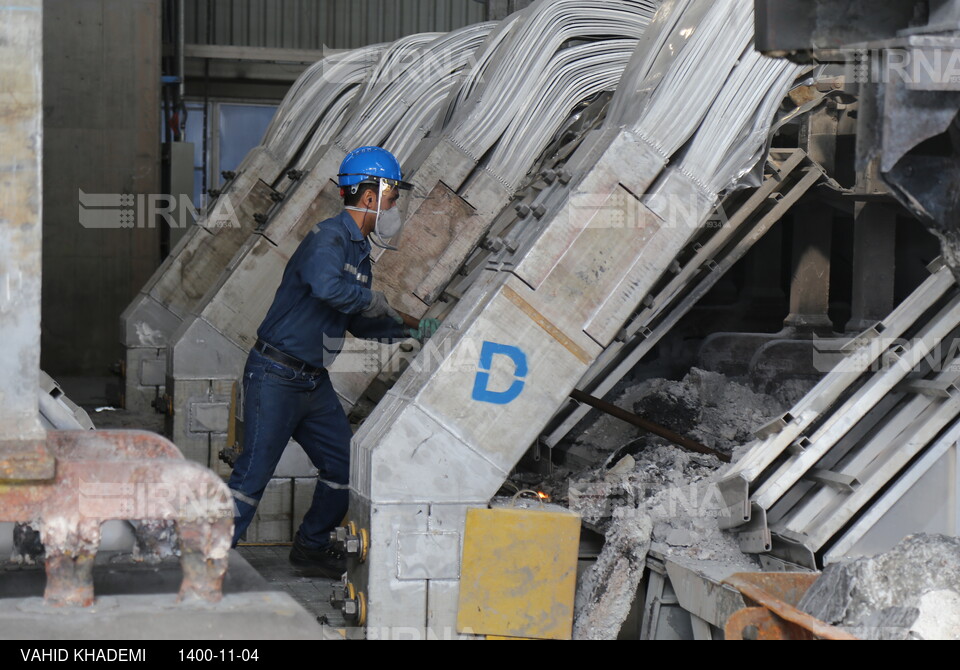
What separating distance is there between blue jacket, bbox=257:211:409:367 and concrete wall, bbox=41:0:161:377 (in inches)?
317

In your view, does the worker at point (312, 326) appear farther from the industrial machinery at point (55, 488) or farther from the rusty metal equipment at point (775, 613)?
the industrial machinery at point (55, 488)

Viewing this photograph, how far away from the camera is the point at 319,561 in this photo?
5.65 m

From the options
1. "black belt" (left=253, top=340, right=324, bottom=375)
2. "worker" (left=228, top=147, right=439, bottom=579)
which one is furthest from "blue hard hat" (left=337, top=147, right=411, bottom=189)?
"black belt" (left=253, top=340, right=324, bottom=375)

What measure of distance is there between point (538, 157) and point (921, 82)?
3.71 m

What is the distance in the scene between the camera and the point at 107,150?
41.8 ft

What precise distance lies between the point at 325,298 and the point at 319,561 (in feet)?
4.71

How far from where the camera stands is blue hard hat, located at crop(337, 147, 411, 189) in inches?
200

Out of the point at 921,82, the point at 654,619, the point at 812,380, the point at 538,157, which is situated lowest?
the point at 654,619

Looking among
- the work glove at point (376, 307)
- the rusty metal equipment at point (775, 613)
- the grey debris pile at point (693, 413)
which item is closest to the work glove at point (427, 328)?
the work glove at point (376, 307)

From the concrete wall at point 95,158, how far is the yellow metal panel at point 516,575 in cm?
918

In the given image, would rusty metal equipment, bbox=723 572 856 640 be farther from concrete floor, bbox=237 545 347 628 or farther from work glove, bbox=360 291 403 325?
work glove, bbox=360 291 403 325

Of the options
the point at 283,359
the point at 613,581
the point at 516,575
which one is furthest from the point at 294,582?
the point at 613,581
